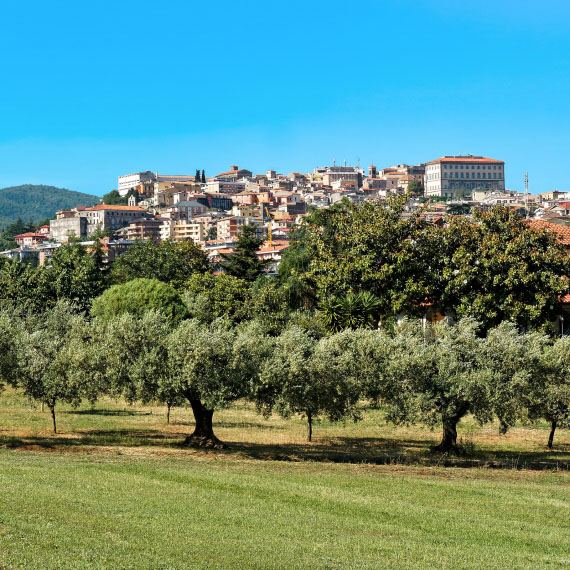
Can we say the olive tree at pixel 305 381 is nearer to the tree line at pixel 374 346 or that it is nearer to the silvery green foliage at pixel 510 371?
the tree line at pixel 374 346

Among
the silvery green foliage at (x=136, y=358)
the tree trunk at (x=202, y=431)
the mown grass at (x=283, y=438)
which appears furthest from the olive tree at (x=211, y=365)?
the mown grass at (x=283, y=438)

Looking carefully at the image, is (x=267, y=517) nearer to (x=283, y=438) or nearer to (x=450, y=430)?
(x=450, y=430)

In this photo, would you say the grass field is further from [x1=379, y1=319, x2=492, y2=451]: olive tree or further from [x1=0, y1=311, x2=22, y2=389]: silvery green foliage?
[x1=0, y1=311, x2=22, y2=389]: silvery green foliage

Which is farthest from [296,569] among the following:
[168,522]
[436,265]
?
[436,265]

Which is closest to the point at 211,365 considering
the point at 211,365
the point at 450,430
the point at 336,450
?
the point at 211,365

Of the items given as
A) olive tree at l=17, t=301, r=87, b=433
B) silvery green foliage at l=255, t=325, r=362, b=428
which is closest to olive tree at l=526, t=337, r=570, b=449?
silvery green foliage at l=255, t=325, r=362, b=428

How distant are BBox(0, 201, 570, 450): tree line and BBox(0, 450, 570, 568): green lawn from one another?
662cm

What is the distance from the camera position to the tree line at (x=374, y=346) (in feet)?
152

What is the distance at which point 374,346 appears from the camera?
Result: 167 ft

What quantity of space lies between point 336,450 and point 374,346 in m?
5.75

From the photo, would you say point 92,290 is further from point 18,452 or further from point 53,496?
point 53,496

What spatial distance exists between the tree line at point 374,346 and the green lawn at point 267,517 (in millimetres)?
6620

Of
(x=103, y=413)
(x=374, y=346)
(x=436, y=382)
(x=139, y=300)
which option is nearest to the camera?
(x=436, y=382)

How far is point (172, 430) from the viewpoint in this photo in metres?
54.7
